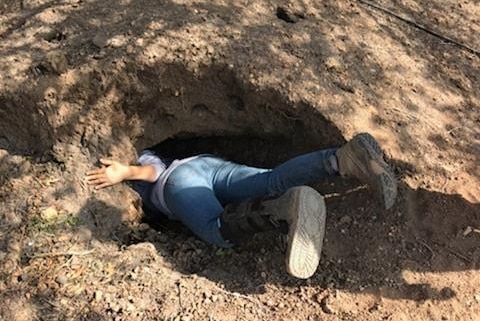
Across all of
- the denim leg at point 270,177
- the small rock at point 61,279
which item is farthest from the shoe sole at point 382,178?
the small rock at point 61,279

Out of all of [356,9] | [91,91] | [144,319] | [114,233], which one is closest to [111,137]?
[91,91]

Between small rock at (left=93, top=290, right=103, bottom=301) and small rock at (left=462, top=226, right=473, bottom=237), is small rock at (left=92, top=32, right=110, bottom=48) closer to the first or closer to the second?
small rock at (left=93, top=290, right=103, bottom=301)

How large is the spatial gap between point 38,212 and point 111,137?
0.69 m

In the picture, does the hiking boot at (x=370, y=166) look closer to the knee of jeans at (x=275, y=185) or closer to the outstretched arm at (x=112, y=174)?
the knee of jeans at (x=275, y=185)

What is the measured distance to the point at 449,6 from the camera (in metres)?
4.64

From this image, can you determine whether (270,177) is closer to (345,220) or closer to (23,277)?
(345,220)

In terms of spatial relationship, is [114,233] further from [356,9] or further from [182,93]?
[356,9]

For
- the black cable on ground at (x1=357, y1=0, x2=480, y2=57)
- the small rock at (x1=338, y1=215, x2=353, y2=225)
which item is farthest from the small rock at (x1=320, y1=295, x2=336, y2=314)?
the black cable on ground at (x1=357, y1=0, x2=480, y2=57)

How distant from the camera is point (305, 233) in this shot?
3035 millimetres

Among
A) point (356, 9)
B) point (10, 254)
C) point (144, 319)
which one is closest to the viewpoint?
point (144, 319)

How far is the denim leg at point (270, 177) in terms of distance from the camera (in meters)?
3.37

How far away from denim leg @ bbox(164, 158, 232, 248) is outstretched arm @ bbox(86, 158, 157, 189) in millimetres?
198

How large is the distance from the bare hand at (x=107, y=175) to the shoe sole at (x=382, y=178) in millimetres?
1435

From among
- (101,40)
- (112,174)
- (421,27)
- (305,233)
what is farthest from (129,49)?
(421,27)
